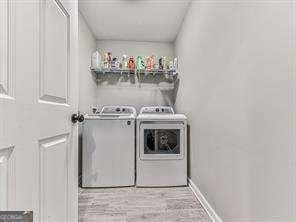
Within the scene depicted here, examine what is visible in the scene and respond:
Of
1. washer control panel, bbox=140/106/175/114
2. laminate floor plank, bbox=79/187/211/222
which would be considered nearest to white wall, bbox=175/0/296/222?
laminate floor plank, bbox=79/187/211/222

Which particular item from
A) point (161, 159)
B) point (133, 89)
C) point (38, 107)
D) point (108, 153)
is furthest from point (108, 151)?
point (38, 107)

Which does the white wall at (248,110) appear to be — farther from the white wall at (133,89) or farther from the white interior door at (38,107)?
the white wall at (133,89)

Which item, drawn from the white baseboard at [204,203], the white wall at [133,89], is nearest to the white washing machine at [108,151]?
the white baseboard at [204,203]

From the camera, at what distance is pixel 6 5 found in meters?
0.64

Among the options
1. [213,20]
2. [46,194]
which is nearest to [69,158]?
[46,194]

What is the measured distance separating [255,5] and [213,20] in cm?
66

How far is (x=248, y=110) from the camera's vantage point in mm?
1173

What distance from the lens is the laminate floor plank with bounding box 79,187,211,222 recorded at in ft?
5.72

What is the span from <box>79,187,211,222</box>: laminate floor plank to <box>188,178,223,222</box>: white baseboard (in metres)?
0.04

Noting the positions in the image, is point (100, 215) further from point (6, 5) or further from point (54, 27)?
point (6, 5)

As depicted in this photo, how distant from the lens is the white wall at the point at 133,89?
3.47 meters

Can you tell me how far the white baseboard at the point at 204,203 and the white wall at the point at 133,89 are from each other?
5.07 feet

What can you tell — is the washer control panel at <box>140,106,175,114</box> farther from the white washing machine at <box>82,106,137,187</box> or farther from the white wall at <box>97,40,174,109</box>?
the white washing machine at <box>82,106,137,187</box>

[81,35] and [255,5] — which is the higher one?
[81,35]
